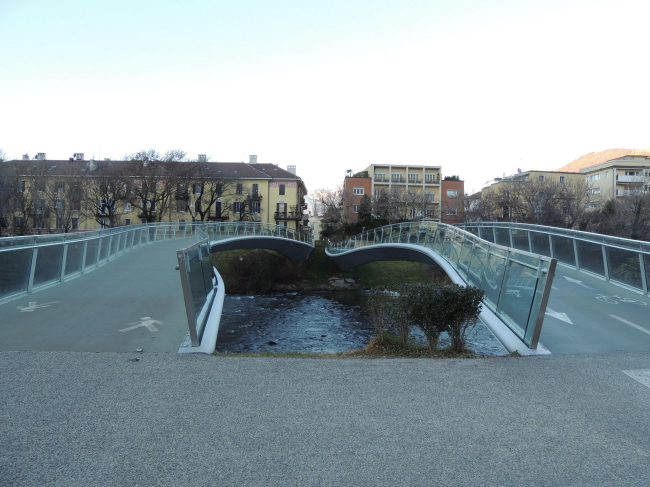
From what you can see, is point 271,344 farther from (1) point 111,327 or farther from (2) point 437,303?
(2) point 437,303

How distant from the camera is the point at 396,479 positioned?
2852 mm

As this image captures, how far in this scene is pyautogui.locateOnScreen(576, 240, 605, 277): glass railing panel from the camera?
37.0 ft

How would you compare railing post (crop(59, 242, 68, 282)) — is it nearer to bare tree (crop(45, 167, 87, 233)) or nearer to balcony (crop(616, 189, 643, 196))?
bare tree (crop(45, 167, 87, 233))

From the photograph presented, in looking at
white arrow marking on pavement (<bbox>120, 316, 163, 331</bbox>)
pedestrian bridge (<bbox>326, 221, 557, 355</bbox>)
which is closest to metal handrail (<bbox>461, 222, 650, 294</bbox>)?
pedestrian bridge (<bbox>326, 221, 557, 355</bbox>)

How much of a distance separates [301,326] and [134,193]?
31137mm

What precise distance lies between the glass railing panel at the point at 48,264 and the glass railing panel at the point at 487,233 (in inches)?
560

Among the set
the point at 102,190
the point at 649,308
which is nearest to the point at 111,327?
the point at 649,308

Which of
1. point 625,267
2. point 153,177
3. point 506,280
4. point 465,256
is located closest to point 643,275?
point 625,267

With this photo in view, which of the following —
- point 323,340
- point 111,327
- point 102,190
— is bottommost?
point 323,340

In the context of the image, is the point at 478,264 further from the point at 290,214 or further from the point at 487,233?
the point at 290,214

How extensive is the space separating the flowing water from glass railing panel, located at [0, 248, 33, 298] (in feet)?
22.0

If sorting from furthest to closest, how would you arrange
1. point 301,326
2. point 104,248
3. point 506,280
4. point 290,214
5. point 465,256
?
point 290,214, point 301,326, point 104,248, point 465,256, point 506,280

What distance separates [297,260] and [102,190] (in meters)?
19.2

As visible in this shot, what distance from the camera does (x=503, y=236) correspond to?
1733 cm
